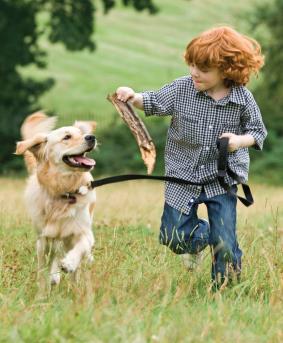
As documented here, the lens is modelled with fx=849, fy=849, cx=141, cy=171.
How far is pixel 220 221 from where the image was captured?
20.2 feet

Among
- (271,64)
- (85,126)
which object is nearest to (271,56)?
(271,64)

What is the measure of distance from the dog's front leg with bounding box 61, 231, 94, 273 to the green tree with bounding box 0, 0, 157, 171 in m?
15.3

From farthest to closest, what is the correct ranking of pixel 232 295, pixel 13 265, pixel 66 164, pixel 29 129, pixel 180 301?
1. pixel 29 129
2. pixel 66 164
3. pixel 13 265
4. pixel 232 295
5. pixel 180 301

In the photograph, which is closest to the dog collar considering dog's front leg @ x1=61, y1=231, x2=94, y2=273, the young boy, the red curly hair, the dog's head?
the dog's head

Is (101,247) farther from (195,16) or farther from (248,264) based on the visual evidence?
(195,16)

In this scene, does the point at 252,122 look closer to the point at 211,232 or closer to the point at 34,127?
the point at 211,232

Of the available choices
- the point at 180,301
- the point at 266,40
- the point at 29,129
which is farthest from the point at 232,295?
the point at 266,40

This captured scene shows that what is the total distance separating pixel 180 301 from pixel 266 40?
829 inches

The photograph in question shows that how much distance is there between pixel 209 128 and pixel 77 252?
131 centimetres

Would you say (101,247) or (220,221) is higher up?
(220,221)

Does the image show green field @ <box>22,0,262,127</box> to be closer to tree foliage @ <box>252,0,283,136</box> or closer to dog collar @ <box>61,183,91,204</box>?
tree foliage @ <box>252,0,283,136</box>

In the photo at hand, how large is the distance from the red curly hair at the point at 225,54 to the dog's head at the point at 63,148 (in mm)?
984

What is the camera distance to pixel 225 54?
19.9 feet

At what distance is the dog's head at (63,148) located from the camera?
6.36 m
